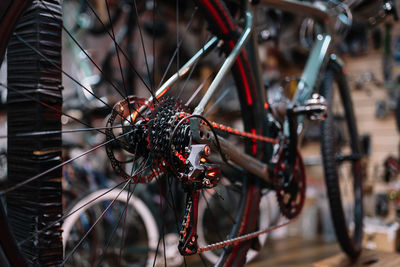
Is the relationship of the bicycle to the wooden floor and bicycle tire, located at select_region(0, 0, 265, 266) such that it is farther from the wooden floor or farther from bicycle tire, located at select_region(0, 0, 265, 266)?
the wooden floor

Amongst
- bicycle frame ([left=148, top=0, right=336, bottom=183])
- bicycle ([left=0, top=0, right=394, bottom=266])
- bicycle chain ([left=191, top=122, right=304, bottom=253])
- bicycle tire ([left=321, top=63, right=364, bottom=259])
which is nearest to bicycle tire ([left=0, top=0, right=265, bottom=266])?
bicycle ([left=0, top=0, right=394, bottom=266])

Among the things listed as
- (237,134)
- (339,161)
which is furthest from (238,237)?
(339,161)

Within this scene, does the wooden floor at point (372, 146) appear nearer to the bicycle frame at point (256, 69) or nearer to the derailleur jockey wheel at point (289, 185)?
the derailleur jockey wheel at point (289, 185)

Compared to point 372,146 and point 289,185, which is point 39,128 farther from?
point 372,146

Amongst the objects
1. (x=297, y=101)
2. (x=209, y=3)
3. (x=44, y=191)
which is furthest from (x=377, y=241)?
(x=44, y=191)

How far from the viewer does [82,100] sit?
2.24 metres

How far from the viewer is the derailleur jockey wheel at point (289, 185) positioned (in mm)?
1156

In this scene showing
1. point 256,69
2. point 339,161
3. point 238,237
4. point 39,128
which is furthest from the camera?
point 339,161

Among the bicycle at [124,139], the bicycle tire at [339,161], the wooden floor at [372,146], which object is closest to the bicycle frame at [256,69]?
the bicycle at [124,139]

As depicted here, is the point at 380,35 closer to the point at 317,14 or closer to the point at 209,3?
the point at 317,14

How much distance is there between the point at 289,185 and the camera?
118cm

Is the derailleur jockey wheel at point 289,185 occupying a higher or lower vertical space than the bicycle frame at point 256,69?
lower

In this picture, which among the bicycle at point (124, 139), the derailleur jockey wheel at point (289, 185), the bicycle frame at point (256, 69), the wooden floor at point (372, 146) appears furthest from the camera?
the wooden floor at point (372, 146)

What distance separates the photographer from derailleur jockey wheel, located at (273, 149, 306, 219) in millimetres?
1156
